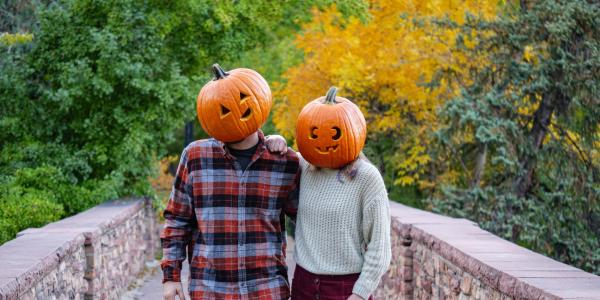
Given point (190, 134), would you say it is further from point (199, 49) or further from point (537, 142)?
point (537, 142)

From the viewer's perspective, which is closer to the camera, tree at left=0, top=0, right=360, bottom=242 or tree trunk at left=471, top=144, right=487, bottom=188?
tree at left=0, top=0, right=360, bottom=242

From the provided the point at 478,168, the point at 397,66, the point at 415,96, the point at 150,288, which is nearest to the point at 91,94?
the point at 150,288

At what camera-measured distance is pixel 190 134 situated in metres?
26.8

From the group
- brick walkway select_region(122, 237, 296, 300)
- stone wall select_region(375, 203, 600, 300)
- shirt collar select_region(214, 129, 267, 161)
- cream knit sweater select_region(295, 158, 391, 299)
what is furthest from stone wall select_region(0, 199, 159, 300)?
stone wall select_region(375, 203, 600, 300)

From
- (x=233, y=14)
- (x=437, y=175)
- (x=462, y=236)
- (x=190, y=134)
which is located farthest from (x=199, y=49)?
(x=190, y=134)

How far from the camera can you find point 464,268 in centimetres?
586

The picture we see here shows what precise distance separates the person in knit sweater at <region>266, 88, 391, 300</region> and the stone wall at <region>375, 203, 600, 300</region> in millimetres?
909

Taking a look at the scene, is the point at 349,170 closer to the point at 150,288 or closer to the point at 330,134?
the point at 330,134

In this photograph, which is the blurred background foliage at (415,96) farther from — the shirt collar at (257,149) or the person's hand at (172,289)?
the shirt collar at (257,149)

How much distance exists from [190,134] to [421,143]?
14.4 m

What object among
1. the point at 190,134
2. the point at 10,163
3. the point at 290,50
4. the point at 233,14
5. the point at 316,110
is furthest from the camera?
the point at 190,134

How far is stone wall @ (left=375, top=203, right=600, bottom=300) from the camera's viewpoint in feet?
15.6

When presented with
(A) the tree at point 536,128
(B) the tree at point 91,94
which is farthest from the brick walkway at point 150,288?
(A) the tree at point 536,128

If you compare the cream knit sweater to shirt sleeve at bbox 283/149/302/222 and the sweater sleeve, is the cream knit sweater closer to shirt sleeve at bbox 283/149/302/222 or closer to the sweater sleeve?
the sweater sleeve
